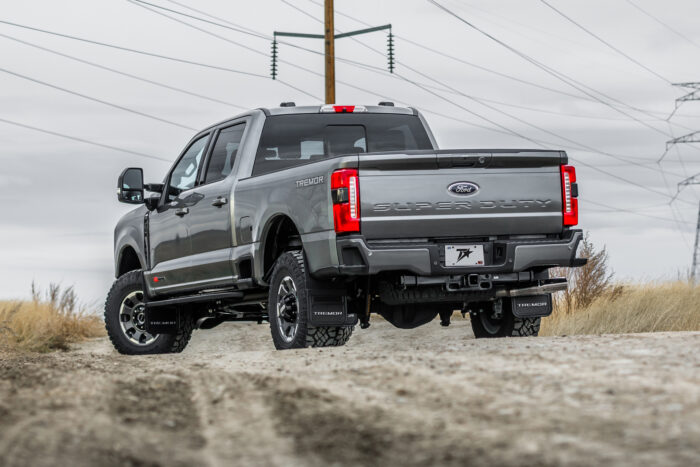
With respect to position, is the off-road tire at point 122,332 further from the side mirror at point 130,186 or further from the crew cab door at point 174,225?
the side mirror at point 130,186

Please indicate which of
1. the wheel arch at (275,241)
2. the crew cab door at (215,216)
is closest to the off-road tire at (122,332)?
the crew cab door at (215,216)

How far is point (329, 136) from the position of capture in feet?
34.1

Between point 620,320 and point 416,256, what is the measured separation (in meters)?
6.47

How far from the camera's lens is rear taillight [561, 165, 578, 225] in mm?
8945

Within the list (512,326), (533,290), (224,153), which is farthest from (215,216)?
(533,290)

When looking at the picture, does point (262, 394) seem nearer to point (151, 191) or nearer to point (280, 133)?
point (280, 133)

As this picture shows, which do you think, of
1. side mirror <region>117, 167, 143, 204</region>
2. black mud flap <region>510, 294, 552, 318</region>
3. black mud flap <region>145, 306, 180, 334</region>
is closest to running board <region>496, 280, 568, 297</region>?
black mud flap <region>510, 294, 552, 318</region>

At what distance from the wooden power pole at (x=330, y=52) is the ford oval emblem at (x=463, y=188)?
1584cm

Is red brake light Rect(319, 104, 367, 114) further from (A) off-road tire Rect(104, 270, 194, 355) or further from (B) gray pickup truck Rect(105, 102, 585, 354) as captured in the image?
(A) off-road tire Rect(104, 270, 194, 355)

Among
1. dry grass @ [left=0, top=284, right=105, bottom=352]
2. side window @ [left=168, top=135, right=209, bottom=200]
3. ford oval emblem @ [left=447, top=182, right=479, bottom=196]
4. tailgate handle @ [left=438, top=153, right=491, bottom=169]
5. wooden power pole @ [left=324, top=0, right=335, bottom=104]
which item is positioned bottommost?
dry grass @ [left=0, top=284, right=105, bottom=352]

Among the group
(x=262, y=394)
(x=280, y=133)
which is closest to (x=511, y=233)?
(x=280, y=133)

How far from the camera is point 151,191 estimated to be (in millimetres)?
11711

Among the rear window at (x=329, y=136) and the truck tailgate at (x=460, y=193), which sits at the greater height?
the rear window at (x=329, y=136)

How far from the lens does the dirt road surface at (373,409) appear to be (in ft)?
14.3
